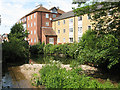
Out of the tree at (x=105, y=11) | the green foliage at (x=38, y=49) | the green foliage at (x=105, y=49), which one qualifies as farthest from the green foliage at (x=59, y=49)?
the green foliage at (x=105, y=49)

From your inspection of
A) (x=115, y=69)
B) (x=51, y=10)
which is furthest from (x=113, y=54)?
(x=51, y=10)

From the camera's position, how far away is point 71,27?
34656 millimetres

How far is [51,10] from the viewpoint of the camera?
42531 millimetres

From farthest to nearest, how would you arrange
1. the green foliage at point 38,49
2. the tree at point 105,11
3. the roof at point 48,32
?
1. the roof at point 48,32
2. the green foliage at point 38,49
3. the tree at point 105,11

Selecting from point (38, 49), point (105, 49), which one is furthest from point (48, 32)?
point (105, 49)

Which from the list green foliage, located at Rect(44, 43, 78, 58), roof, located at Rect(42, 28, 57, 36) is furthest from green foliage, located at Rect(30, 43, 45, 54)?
roof, located at Rect(42, 28, 57, 36)

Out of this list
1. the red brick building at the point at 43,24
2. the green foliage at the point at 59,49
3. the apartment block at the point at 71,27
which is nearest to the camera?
the green foliage at the point at 59,49

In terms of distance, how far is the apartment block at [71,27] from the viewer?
102ft

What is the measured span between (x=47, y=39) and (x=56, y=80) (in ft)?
107

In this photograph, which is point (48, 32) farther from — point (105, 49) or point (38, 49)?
point (105, 49)

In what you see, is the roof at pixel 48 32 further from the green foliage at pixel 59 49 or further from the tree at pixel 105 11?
the tree at pixel 105 11

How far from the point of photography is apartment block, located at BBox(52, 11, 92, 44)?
1219 inches

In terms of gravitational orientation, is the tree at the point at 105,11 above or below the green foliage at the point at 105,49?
above

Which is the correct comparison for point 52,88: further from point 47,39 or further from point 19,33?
point 47,39
